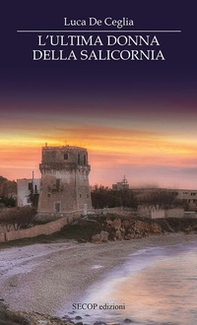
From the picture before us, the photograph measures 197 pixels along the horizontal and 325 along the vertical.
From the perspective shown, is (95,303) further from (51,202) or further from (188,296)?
(51,202)

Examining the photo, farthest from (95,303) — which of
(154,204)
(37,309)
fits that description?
(154,204)

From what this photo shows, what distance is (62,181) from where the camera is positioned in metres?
52.2

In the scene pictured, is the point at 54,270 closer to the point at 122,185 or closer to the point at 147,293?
the point at 147,293

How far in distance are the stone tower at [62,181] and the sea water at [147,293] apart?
447 inches

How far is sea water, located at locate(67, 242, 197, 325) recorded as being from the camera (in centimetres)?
2227

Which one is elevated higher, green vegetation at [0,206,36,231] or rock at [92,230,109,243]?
green vegetation at [0,206,36,231]

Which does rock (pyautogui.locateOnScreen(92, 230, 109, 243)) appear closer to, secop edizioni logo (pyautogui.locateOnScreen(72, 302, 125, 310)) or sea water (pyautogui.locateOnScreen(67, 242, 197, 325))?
sea water (pyautogui.locateOnScreen(67, 242, 197, 325))

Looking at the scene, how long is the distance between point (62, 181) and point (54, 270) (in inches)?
818

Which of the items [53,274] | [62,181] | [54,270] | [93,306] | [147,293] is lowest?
[147,293]

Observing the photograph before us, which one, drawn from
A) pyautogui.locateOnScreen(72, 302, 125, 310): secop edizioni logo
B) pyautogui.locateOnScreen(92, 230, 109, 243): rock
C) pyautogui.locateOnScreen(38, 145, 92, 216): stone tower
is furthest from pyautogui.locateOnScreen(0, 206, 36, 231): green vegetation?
pyautogui.locateOnScreen(72, 302, 125, 310): secop edizioni logo

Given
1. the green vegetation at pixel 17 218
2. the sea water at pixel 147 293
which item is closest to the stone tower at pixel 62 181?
the green vegetation at pixel 17 218

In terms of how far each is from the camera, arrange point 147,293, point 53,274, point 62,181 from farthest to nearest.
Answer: point 62,181
point 53,274
point 147,293

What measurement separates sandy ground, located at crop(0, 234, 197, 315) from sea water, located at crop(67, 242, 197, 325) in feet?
2.96

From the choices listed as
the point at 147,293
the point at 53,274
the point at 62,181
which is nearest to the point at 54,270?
the point at 53,274
